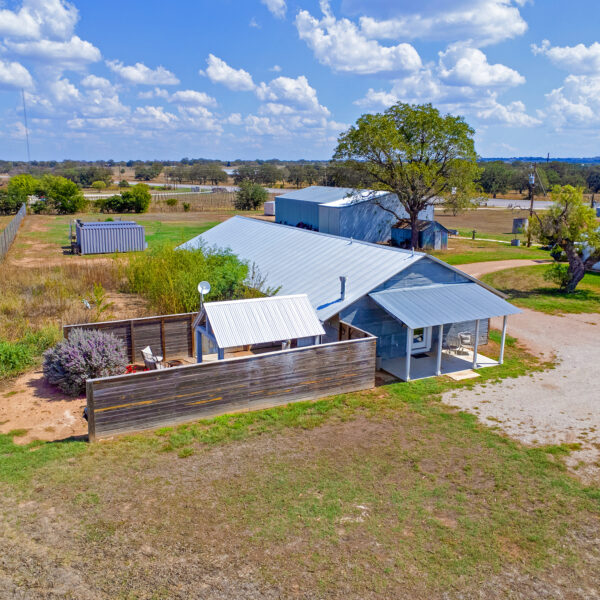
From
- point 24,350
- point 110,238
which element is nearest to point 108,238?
point 110,238

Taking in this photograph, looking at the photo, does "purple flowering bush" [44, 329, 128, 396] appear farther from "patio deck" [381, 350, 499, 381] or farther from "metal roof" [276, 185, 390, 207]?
"metal roof" [276, 185, 390, 207]

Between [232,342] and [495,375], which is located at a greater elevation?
[232,342]

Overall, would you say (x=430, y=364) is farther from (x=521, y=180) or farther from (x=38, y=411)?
(x=521, y=180)

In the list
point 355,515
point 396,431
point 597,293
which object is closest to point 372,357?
point 396,431

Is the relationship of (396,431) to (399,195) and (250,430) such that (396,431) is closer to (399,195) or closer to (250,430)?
(250,430)

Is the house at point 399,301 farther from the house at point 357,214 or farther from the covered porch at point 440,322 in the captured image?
the house at point 357,214
